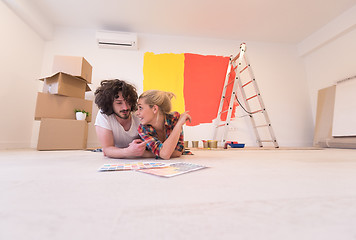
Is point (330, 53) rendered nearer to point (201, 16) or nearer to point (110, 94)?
point (201, 16)

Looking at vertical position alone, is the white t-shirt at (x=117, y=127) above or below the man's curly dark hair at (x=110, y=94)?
below

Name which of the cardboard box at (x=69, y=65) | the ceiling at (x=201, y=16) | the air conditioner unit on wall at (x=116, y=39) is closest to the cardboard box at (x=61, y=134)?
the cardboard box at (x=69, y=65)

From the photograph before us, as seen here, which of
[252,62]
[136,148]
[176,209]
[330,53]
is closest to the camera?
[176,209]

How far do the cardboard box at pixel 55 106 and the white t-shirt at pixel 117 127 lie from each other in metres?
1.06

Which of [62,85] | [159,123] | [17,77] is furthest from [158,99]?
[17,77]

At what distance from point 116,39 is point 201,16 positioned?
1.31 meters

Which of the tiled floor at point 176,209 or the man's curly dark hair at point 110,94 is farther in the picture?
the man's curly dark hair at point 110,94

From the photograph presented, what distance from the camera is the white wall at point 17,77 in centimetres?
200

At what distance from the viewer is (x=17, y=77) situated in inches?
86.0

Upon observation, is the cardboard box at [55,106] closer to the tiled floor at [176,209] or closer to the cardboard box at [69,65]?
the cardboard box at [69,65]

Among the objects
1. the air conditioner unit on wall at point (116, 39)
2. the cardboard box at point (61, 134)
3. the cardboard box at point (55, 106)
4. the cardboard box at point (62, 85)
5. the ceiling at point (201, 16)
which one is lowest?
the cardboard box at point (61, 134)

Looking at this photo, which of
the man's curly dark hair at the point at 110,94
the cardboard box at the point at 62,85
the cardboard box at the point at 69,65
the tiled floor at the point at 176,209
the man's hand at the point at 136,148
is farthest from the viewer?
the cardboard box at the point at 69,65

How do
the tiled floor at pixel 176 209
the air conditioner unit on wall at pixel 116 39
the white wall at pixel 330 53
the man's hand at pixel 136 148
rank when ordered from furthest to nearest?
1. the air conditioner unit on wall at pixel 116 39
2. the white wall at pixel 330 53
3. the man's hand at pixel 136 148
4. the tiled floor at pixel 176 209

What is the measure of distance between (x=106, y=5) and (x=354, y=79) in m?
3.50
